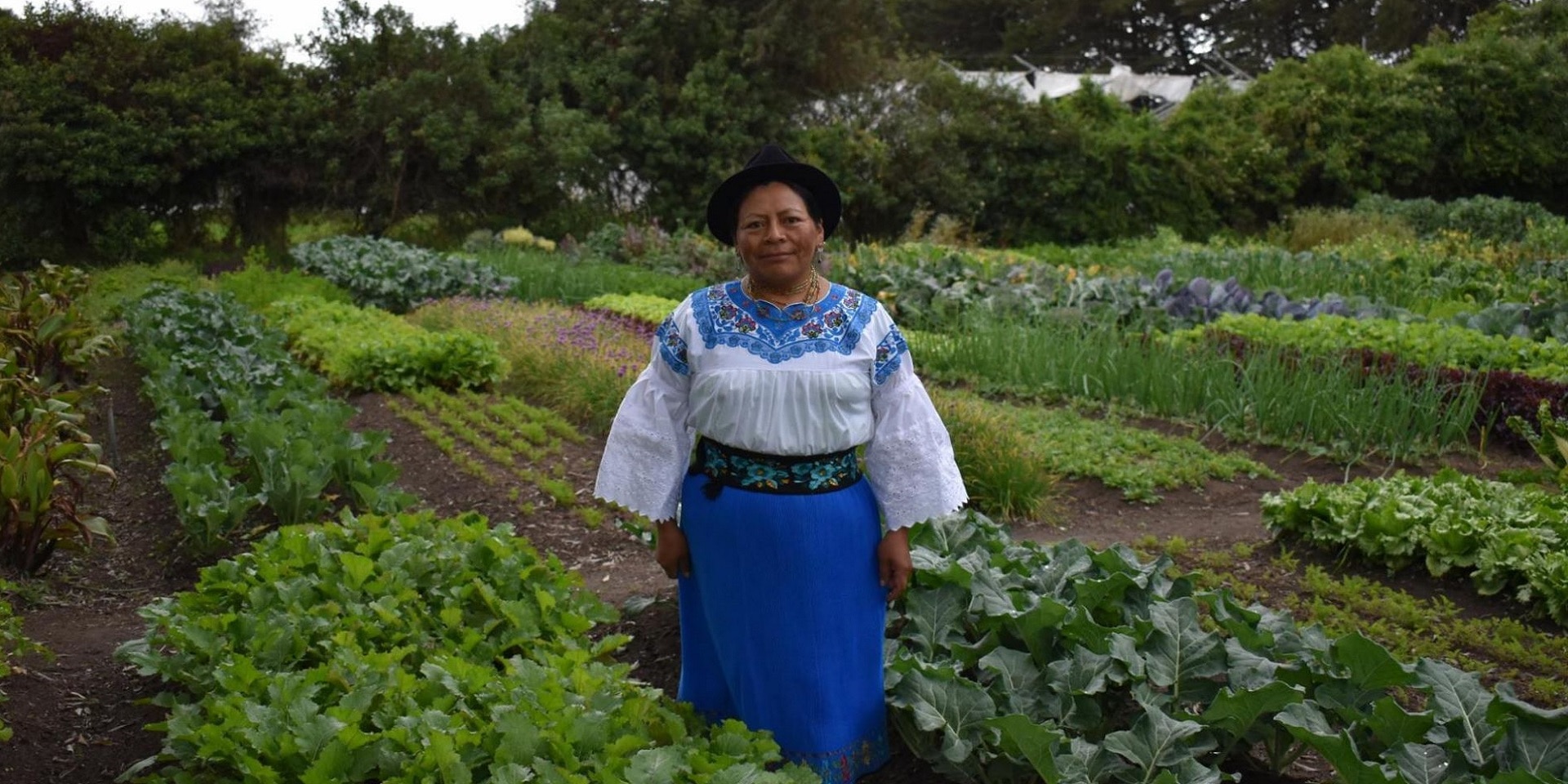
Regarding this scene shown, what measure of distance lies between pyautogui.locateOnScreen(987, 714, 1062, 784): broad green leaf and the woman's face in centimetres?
110

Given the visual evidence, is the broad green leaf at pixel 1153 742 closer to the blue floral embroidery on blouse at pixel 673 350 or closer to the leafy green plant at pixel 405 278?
the blue floral embroidery on blouse at pixel 673 350

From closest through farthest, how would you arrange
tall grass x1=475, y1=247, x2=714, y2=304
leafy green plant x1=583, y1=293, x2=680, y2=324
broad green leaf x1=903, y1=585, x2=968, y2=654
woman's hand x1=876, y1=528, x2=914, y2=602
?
woman's hand x1=876, y1=528, x2=914, y2=602 < broad green leaf x1=903, y1=585, x2=968, y2=654 < leafy green plant x1=583, y1=293, x2=680, y2=324 < tall grass x1=475, y1=247, x2=714, y2=304

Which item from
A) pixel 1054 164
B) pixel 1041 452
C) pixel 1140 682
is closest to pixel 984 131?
pixel 1054 164

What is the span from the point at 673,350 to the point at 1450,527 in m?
3.56

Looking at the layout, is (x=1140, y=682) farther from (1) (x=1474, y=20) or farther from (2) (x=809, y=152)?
(1) (x=1474, y=20)

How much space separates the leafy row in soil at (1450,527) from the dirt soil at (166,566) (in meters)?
0.13

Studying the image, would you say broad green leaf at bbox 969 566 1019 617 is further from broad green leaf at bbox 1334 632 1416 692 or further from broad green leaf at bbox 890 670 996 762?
broad green leaf at bbox 1334 632 1416 692

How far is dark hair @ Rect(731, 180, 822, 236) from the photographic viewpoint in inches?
121

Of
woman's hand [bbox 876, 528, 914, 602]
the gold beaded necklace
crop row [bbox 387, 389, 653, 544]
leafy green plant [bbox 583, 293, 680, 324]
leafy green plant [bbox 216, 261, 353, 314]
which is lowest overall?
crop row [bbox 387, 389, 653, 544]

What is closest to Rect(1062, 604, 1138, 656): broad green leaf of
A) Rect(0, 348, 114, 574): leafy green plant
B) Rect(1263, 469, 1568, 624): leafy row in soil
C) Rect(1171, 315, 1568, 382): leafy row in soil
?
Rect(1263, 469, 1568, 624): leafy row in soil

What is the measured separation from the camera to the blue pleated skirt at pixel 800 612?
3.09 m

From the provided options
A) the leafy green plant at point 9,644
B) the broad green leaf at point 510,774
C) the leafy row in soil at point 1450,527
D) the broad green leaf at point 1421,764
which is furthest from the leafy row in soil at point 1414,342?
the leafy green plant at point 9,644

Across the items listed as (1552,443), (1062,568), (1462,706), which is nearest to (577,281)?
(1552,443)

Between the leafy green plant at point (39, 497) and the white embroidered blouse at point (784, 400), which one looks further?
the leafy green plant at point (39, 497)
